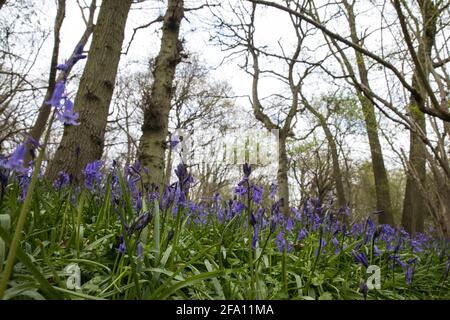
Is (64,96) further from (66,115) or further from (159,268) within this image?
(159,268)

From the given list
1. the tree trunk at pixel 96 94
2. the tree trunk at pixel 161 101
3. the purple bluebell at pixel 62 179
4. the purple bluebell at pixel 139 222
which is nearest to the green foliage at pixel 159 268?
the purple bluebell at pixel 139 222

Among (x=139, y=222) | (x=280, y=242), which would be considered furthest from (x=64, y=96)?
A: (x=280, y=242)

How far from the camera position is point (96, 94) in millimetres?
3994

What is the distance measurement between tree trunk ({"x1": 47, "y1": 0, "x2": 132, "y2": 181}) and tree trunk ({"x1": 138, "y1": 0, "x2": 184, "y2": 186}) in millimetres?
868

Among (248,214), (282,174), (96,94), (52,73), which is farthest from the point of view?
(282,174)

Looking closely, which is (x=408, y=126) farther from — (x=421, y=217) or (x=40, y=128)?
(x=421, y=217)

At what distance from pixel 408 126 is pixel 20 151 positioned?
10.5 feet

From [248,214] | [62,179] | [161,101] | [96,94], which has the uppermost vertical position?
[161,101]

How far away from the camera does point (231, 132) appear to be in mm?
18594

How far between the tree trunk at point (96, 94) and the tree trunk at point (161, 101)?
0.87 meters

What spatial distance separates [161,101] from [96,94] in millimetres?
1207

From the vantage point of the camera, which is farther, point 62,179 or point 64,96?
point 62,179

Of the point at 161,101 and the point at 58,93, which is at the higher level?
the point at 161,101
